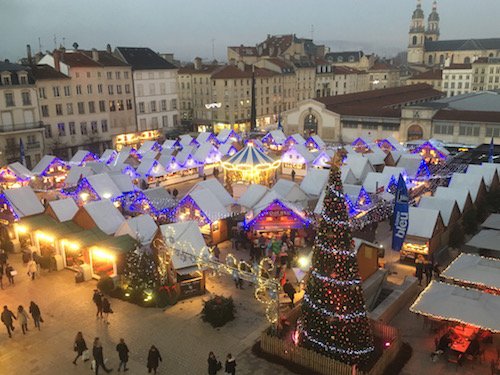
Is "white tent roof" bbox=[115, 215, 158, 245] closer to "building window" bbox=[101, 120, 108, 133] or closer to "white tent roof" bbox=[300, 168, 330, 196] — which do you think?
"white tent roof" bbox=[300, 168, 330, 196]

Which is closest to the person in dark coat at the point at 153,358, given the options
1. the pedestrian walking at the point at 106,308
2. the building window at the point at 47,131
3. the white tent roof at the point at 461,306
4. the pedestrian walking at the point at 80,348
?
the pedestrian walking at the point at 80,348

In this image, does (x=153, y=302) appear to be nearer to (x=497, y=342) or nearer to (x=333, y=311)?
(x=333, y=311)

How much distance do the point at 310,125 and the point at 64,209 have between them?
31.9m

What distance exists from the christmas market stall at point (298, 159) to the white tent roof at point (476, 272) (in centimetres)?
1898

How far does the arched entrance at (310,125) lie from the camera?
4642 centimetres

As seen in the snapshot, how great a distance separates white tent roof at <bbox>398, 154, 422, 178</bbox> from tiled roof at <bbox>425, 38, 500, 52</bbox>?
85.6m

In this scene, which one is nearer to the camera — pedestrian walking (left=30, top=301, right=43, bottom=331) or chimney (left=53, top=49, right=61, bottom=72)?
pedestrian walking (left=30, top=301, right=43, bottom=331)

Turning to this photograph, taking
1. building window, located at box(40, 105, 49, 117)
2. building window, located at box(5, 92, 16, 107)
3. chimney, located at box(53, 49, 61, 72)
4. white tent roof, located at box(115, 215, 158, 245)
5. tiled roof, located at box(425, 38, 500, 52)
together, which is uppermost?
tiled roof, located at box(425, 38, 500, 52)

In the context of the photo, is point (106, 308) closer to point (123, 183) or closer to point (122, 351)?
point (122, 351)

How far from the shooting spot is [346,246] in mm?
10344

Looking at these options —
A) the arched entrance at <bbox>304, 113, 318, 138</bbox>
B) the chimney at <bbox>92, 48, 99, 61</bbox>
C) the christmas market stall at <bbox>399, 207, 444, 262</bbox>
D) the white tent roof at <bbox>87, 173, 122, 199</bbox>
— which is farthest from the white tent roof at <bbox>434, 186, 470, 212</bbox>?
the chimney at <bbox>92, 48, 99, 61</bbox>

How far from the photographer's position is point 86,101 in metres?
41.9

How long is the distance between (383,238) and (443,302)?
28.1ft

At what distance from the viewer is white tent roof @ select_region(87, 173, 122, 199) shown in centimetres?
2241
